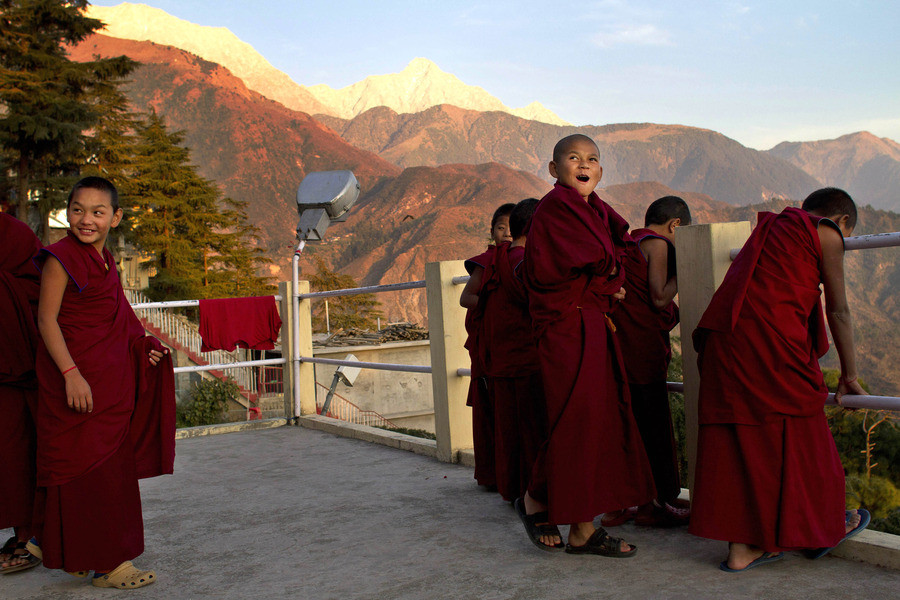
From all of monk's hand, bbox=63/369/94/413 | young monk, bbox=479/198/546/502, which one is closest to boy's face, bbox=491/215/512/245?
young monk, bbox=479/198/546/502

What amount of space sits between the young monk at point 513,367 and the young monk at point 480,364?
4.0 inches

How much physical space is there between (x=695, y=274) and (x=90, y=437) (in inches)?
92.8

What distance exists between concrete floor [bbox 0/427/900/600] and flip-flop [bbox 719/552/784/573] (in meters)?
0.02

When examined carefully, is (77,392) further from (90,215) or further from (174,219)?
(174,219)

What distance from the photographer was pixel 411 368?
4.98 metres

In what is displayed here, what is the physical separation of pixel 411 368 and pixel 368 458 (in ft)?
2.18

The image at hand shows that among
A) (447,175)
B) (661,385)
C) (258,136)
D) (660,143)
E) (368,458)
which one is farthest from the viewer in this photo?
(660,143)

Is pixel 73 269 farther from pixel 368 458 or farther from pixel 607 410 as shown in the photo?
pixel 368 458

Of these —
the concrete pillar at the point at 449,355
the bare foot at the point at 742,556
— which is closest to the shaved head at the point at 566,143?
the bare foot at the point at 742,556

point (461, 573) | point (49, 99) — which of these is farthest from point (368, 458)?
point (49, 99)

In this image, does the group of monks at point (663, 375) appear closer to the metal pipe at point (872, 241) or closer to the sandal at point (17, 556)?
the metal pipe at point (872, 241)

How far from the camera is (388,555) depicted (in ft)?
9.43

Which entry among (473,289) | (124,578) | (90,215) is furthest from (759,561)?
(90,215)

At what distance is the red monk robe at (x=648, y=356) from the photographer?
3078 mm
